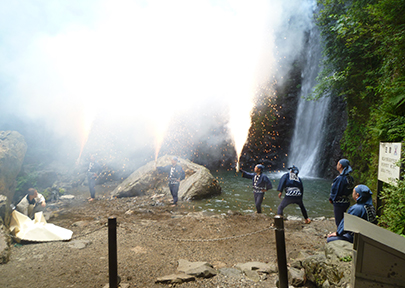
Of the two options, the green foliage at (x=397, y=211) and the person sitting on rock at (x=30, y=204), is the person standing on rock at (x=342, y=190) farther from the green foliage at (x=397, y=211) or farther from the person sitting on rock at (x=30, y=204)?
the person sitting on rock at (x=30, y=204)

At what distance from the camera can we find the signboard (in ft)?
12.7

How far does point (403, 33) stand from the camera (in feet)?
15.5

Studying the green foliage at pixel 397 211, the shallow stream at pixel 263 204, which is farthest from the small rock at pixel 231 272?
the shallow stream at pixel 263 204

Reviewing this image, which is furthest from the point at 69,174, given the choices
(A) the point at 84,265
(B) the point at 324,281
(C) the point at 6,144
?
(B) the point at 324,281

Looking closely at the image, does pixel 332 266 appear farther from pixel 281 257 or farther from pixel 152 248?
pixel 152 248

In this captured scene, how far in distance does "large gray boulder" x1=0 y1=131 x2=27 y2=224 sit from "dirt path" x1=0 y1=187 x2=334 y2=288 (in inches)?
70.9

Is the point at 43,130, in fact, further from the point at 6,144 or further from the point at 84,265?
the point at 84,265

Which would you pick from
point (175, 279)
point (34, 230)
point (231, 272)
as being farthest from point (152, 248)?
point (34, 230)

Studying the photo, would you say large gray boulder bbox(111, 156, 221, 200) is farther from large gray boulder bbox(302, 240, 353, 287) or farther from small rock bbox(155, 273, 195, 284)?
large gray boulder bbox(302, 240, 353, 287)

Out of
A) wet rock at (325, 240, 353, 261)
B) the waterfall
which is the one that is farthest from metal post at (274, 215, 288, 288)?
the waterfall

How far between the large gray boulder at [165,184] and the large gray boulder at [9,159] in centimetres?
388

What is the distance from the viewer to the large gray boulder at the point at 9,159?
24.1 ft

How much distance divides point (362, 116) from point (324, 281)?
896 cm

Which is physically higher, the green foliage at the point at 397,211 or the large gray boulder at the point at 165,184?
the green foliage at the point at 397,211
